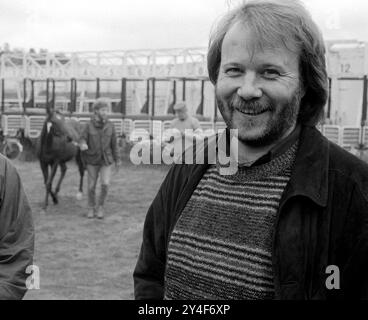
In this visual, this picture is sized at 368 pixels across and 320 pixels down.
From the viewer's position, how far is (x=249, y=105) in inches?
48.8

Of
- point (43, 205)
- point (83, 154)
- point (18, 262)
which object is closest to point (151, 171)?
point (43, 205)

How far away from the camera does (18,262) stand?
1704 mm

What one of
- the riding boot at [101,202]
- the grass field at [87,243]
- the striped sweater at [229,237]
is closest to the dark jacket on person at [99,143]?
the riding boot at [101,202]

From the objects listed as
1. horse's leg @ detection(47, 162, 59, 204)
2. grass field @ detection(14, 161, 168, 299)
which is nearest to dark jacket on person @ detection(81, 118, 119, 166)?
grass field @ detection(14, 161, 168, 299)

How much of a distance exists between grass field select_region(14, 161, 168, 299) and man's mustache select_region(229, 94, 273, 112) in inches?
123

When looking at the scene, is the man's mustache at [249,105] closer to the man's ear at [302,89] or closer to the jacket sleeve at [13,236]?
the man's ear at [302,89]

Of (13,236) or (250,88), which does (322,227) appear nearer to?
(250,88)

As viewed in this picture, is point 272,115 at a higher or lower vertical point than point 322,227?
higher

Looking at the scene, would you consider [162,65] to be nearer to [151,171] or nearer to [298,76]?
[151,171]

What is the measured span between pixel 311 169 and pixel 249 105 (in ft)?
0.66

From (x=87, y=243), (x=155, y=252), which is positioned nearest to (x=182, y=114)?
(x=87, y=243)

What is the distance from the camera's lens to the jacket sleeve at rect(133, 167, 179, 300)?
4.63 feet

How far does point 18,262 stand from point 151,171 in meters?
10.9

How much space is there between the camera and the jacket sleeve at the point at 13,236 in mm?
1676
